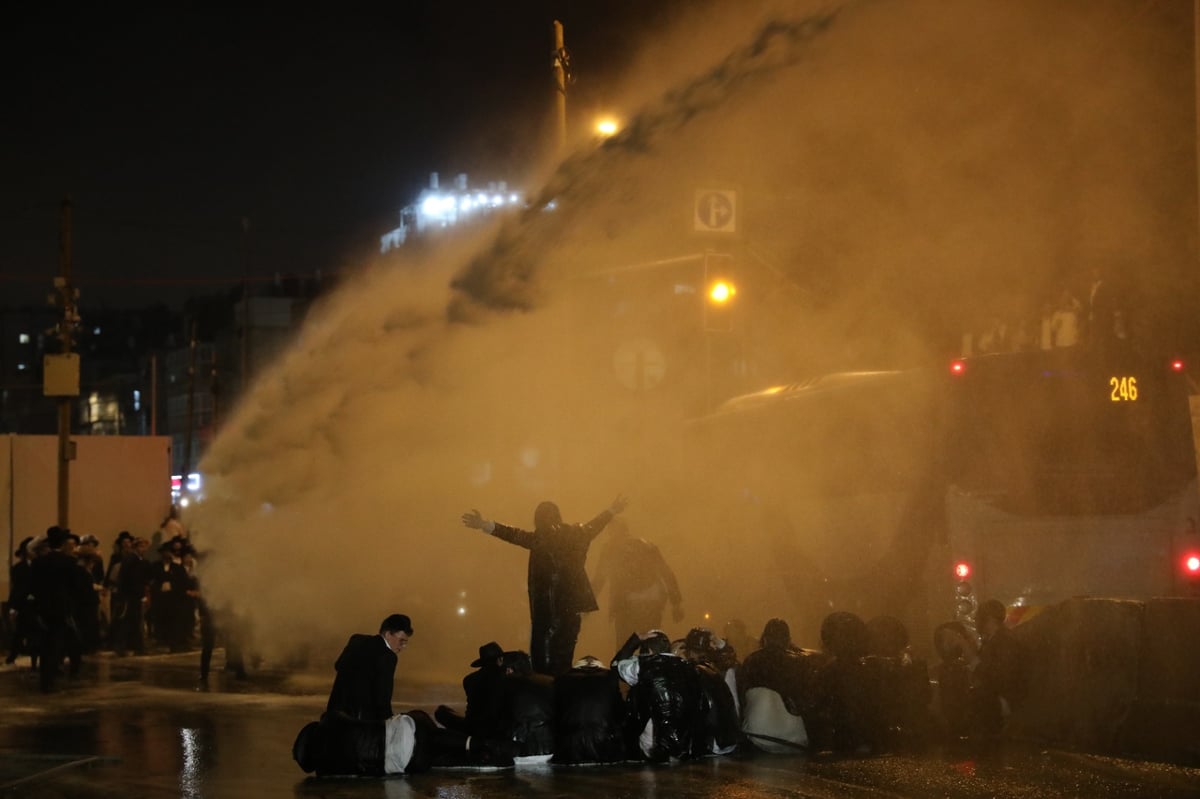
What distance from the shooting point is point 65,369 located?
26703 millimetres

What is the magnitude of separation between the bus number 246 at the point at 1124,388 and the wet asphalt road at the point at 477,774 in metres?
4.24

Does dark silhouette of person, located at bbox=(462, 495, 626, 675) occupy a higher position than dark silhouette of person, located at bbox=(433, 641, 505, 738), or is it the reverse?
dark silhouette of person, located at bbox=(462, 495, 626, 675)

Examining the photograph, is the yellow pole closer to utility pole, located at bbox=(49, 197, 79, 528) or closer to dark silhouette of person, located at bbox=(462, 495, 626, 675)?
dark silhouette of person, located at bbox=(462, 495, 626, 675)

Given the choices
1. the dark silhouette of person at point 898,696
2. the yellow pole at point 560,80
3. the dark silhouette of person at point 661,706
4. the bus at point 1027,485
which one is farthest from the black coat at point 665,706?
the yellow pole at point 560,80

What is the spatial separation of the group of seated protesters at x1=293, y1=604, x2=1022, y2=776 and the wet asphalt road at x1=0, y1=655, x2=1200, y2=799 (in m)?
0.14

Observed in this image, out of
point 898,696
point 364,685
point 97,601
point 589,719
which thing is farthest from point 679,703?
point 97,601

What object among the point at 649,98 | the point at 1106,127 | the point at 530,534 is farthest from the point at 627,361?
the point at 1106,127

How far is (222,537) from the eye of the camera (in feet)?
50.7

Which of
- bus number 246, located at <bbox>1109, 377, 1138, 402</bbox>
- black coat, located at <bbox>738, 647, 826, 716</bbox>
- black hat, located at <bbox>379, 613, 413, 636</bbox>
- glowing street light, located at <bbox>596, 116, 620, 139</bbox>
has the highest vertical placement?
glowing street light, located at <bbox>596, 116, 620, 139</bbox>

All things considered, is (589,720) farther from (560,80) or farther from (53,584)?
(560,80)

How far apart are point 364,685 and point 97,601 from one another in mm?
8913

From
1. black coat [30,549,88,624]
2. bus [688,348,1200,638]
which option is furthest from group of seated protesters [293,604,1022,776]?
black coat [30,549,88,624]

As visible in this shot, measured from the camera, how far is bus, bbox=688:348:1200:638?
1277cm

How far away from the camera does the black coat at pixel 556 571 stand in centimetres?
1146
